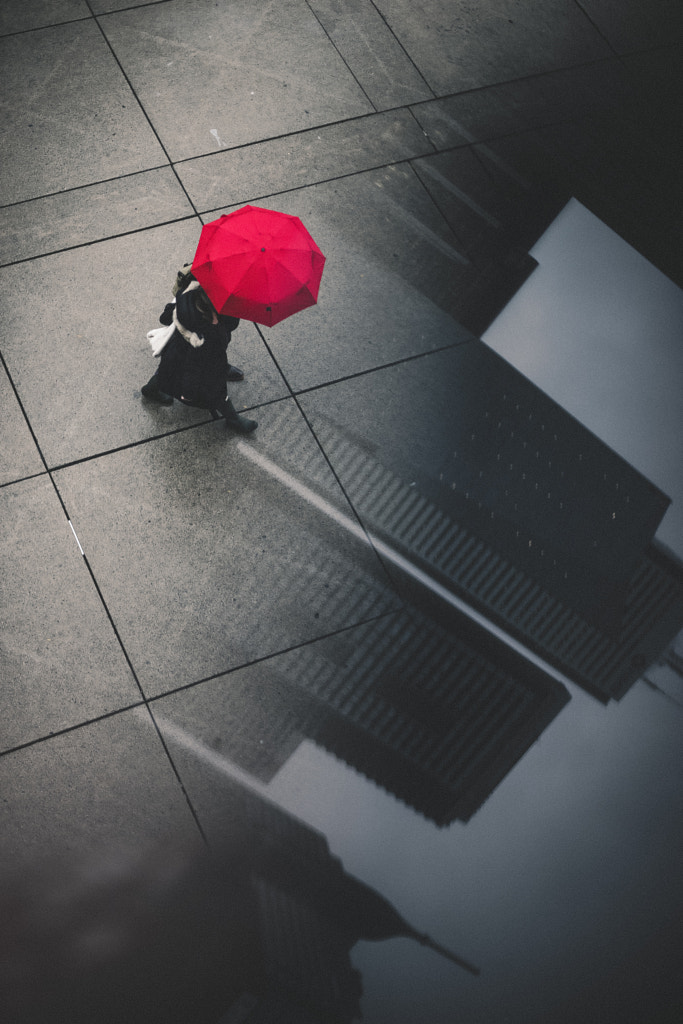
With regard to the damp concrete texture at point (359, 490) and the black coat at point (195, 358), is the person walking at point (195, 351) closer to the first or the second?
the black coat at point (195, 358)

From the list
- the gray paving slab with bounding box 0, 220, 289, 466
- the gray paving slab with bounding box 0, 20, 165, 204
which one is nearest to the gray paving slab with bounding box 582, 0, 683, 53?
the gray paving slab with bounding box 0, 20, 165, 204

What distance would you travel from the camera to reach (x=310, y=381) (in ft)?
15.2

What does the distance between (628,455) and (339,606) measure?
2.24 m

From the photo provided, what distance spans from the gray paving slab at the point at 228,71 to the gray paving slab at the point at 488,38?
701 millimetres

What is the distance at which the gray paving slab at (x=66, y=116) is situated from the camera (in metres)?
4.89

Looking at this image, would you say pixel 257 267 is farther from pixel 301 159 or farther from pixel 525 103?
pixel 525 103

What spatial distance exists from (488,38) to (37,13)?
11.4 feet

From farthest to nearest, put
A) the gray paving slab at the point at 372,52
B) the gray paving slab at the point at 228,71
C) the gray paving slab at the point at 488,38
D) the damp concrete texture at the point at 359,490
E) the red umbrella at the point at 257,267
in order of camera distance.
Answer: the gray paving slab at the point at 488,38 < the gray paving slab at the point at 372,52 < the gray paving slab at the point at 228,71 < the damp concrete texture at the point at 359,490 < the red umbrella at the point at 257,267

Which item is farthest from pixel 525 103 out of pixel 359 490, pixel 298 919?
pixel 298 919

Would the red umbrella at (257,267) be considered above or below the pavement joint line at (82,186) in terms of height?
above

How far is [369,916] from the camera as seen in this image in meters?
3.71

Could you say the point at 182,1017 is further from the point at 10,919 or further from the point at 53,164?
the point at 53,164

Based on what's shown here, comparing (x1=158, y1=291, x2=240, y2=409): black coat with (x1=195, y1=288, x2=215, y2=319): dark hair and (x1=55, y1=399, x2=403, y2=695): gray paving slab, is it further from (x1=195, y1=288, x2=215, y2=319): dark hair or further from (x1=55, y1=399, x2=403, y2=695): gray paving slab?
(x1=55, y1=399, x2=403, y2=695): gray paving slab

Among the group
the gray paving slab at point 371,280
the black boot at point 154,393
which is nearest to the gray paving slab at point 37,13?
the gray paving slab at point 371,280
